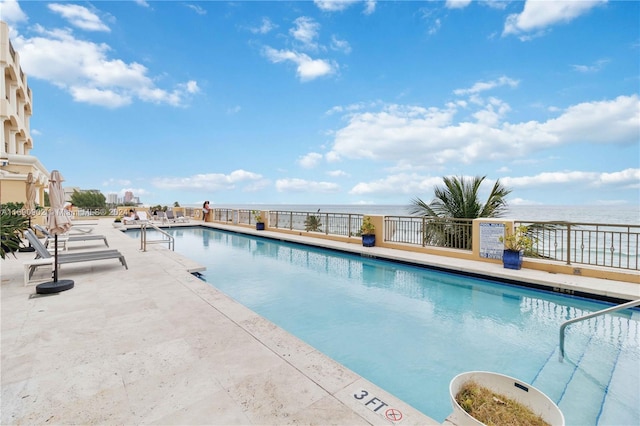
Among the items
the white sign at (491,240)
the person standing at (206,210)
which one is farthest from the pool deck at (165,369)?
the person standing at (206,210)

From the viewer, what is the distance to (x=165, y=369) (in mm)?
2578

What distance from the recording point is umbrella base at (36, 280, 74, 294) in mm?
4684

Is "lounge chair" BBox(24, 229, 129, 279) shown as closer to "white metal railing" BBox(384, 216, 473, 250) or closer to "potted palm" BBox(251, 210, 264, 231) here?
"white metal railing" BBox(384, 216, 473, 250)

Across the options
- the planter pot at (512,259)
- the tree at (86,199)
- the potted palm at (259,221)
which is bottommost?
the planter pot at (512,259)

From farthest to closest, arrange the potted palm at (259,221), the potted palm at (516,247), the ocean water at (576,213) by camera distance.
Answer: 1. the ocean water at (576,213)
2. the potted palm at (259,221)
3. the potted palm at (516,247)

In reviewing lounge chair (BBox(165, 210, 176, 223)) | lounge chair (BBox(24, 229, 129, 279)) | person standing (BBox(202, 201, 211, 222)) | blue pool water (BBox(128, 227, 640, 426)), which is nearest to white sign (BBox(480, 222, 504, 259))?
blue pool water (BBox(128, 227, 640, 426))

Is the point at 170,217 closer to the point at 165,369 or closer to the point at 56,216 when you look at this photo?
the point at 56,216

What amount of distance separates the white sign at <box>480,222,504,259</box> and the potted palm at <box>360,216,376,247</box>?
3286 millimetres

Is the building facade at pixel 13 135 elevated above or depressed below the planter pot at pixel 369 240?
above

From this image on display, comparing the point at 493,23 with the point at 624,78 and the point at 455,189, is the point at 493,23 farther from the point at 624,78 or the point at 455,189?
the point at 455,189

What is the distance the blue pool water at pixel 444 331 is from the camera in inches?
115

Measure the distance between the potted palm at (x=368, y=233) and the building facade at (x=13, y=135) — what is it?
12.8 meters

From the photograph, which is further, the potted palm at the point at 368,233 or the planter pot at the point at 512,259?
the potted palm at the point at 368,233

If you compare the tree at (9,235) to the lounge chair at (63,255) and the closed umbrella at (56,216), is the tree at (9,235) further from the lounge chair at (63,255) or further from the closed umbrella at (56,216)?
the closed umbrella at (56,216)
